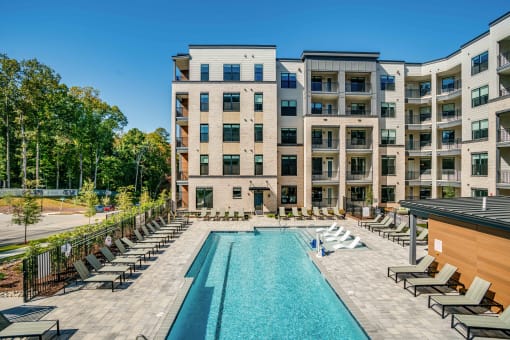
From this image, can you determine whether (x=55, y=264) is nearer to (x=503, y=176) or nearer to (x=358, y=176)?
(x=358, y=176)

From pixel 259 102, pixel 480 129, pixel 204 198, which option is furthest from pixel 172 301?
pixel 480 129

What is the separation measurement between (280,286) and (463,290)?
6616 millimetres

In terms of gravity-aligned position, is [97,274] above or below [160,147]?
below

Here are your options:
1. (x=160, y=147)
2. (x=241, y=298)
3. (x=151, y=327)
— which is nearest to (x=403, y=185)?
(x=241, y=298)

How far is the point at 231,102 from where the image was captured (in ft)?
91.2

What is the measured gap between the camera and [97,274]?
1116cm

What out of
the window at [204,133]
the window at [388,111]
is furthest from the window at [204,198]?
the window at [388,111]

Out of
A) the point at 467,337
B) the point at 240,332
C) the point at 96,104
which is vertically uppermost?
the point at 96,104

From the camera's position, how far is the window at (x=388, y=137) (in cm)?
3036

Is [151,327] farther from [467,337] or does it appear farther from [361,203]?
[361,203]

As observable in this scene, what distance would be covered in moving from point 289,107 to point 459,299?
23.9m

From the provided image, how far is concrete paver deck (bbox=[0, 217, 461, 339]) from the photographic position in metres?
7.39

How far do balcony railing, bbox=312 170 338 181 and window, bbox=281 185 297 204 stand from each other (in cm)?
259

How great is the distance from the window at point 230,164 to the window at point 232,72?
837cm
